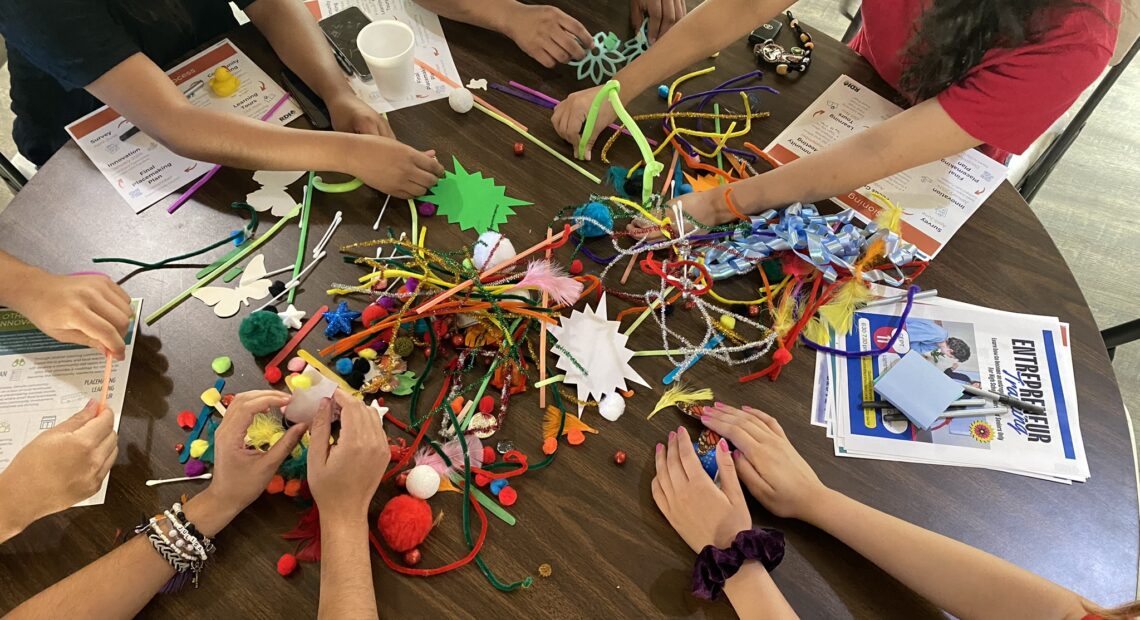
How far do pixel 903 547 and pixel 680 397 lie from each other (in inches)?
13.0

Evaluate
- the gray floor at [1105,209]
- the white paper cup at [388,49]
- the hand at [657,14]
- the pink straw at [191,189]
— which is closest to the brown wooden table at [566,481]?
the pink straw at [191,189]

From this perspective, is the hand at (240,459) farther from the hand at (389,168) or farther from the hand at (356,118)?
the hand at (356,118)

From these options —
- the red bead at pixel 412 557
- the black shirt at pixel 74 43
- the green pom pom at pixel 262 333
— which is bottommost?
the red bead at pixel 412 557

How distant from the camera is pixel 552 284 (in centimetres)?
99

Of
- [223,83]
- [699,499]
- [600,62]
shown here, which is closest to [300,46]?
[223,83]

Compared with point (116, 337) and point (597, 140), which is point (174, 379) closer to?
point (116, 337)

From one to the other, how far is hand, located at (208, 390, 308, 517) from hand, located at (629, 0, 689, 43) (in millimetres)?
981

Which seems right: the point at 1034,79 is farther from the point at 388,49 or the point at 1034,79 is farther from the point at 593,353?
the point at 388,49

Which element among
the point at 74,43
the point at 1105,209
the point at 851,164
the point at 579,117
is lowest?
the point at 1105,209

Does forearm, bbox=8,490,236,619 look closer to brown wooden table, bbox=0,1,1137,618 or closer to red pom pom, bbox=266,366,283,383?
brown wooden table, bbox=0,1,1137,618

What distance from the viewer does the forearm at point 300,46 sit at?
45.9 inches

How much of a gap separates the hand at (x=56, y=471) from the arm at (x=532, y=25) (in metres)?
0.91

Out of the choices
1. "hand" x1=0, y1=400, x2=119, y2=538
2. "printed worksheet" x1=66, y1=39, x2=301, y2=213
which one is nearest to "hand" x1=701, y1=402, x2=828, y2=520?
"hand" x1=0, y1=400, x2=119, y2=538

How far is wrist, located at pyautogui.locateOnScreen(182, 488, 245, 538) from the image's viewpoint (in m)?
0.81
